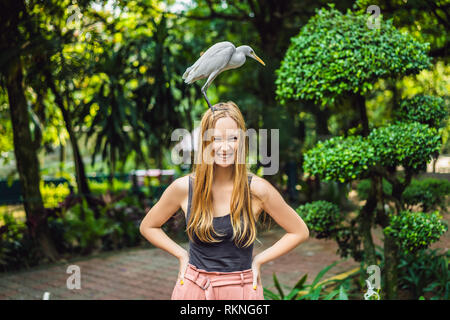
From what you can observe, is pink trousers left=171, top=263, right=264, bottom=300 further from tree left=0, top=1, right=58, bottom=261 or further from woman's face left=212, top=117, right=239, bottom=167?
tree left=0, top=1, right=58, bottom=261

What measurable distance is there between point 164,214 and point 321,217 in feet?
8.43

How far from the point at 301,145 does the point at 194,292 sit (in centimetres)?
900

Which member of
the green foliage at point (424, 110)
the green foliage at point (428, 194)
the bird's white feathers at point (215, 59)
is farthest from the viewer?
the green foliage at point (428, 194)

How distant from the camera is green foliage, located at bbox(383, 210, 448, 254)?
3932mm

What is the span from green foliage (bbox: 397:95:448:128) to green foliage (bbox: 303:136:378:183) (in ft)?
2.05

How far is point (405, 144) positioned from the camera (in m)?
3.86

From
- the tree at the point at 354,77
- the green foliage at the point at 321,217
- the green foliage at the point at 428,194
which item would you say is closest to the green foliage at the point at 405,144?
the tree at the point at 354,77

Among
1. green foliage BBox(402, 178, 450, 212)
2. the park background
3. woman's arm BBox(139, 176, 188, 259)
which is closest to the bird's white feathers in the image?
woman's arm BBox(139, 176, 188, 259)

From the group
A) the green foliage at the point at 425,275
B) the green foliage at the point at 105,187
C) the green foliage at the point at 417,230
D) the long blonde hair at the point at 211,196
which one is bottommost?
the green foliage at the point at 425,275

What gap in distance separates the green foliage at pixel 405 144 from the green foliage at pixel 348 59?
416 mm

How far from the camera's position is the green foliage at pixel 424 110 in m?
4.25

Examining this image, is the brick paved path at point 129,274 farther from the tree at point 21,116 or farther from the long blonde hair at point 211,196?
the long blonde hair at point 211,196

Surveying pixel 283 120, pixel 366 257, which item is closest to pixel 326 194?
pixel 283 120

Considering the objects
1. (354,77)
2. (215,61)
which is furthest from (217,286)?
(354,77)
